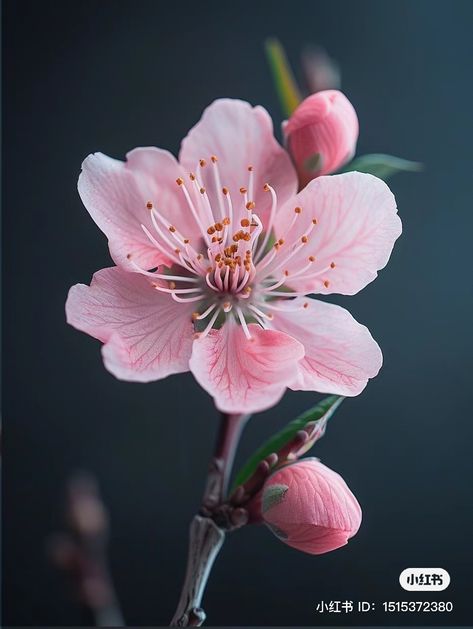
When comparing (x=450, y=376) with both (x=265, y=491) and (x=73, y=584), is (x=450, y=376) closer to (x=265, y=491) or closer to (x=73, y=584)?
(x=265, y=491)

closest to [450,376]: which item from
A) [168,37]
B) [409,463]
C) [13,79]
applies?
[409,463]

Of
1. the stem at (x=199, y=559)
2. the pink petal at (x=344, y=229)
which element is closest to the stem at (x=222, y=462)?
the stem at (x=199, y=559)

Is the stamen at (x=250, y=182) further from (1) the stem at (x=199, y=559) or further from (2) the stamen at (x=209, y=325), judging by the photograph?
(1) the stem at (x=199, y=559)

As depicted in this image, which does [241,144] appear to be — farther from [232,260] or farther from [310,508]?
[310,508]

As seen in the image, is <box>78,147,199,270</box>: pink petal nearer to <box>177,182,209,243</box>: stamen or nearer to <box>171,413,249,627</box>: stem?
<box>177,182,209,243</box>: stamen

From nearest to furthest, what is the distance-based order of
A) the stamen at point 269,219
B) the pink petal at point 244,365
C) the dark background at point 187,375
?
1. the pink petal at point 244,365
2. the stamen at point 269,219
3. the dark background at point 187,375

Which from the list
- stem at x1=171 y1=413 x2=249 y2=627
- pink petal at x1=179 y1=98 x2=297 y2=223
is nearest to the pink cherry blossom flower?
pink petal at x1=179 y1=98 x2=297 y2=223

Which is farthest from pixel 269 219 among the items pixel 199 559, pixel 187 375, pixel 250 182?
pixel 187 375
